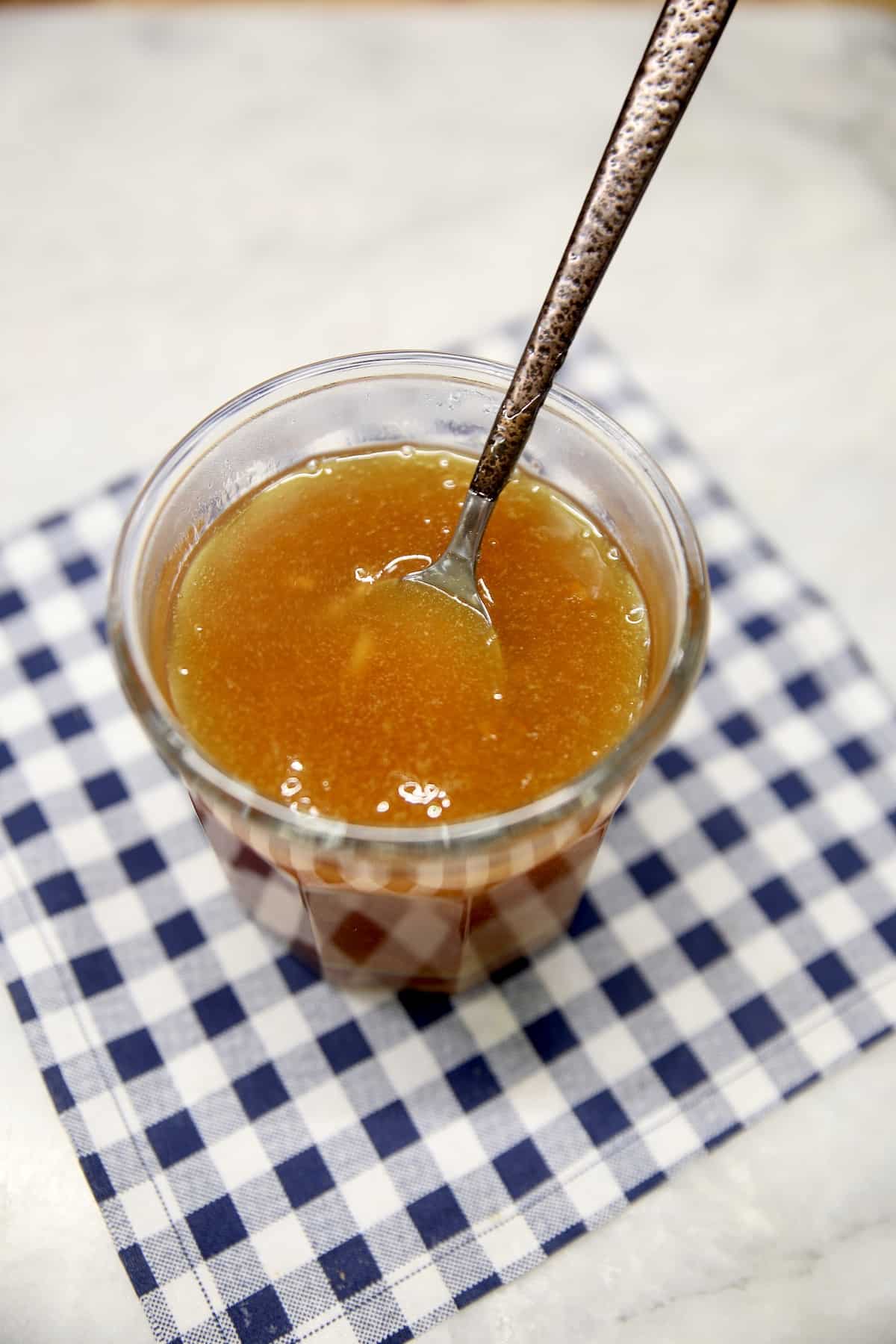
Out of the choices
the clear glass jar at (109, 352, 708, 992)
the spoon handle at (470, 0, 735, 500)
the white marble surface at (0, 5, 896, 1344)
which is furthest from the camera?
the white marble surface at (0, 5, 896, 1344)

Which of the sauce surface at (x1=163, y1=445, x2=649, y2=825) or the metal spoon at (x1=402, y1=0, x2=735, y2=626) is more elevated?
the metal spoon at (x1=402, y1=0, x2=735, y2=626)

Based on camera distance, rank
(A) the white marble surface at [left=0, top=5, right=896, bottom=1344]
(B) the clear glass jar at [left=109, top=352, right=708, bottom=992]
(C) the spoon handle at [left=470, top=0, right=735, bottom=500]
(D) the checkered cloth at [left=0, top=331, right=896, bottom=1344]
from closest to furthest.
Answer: (C) the spoon handle at [left=470, top=0, right=735, bottom=500], (B) the clear glass jar at [left=109, top=352, right=708, bottom=992], (D) the checkered cloth at [left=0, top=331, right=896, bottom=1344], (A) the white marble surface at [left=0, top=5, right=896, bottom=1344]

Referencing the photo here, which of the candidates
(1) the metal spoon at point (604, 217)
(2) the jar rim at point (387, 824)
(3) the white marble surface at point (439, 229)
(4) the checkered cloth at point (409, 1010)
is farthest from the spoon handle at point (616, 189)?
(3) the white marble surface at point (439, 229)

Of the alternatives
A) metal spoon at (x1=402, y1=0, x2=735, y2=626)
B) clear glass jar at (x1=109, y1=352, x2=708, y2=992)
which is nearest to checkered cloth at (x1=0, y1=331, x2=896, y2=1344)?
clear glass jar at (x1=109, y1=352, x2=708, y2=992)

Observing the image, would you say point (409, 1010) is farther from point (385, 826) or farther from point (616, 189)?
point (616, 189)

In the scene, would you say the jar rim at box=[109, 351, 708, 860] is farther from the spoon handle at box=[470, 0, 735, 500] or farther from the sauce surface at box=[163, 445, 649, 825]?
the spoon handle at box=[470, 0, 735, 500]

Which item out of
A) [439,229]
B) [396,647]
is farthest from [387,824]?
[439,229]

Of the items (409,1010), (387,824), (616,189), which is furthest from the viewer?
(409,1010)
